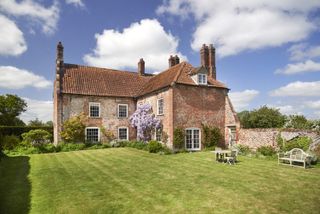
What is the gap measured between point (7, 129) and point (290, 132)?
3018 cm

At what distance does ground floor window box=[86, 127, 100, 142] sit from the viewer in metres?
24.8

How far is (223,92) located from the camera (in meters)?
23.2

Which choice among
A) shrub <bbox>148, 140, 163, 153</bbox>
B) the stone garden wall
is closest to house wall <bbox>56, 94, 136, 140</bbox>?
shrub <bbox>148, 140, 163, 153</bbox>

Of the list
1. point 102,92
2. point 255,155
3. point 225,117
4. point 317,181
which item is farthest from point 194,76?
point 317,181

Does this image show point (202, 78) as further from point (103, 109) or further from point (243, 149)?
point (103, 109)

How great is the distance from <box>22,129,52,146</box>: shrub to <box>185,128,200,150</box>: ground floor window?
13.6 m

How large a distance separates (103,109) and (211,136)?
38.1 feet

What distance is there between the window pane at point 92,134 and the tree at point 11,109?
35.7 metres

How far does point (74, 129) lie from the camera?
2369cm

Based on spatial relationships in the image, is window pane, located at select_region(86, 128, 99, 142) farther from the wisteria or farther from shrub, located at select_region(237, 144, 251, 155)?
shrub, located at select_region(237, 144, 251, 155)

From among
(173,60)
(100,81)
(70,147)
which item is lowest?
(70,147)

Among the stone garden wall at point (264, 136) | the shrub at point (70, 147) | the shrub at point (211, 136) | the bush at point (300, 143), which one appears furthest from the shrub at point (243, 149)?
the shrub at point (70, 147)

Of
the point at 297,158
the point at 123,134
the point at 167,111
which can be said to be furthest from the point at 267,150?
the point at 123,134

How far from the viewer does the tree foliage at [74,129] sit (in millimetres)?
23531
